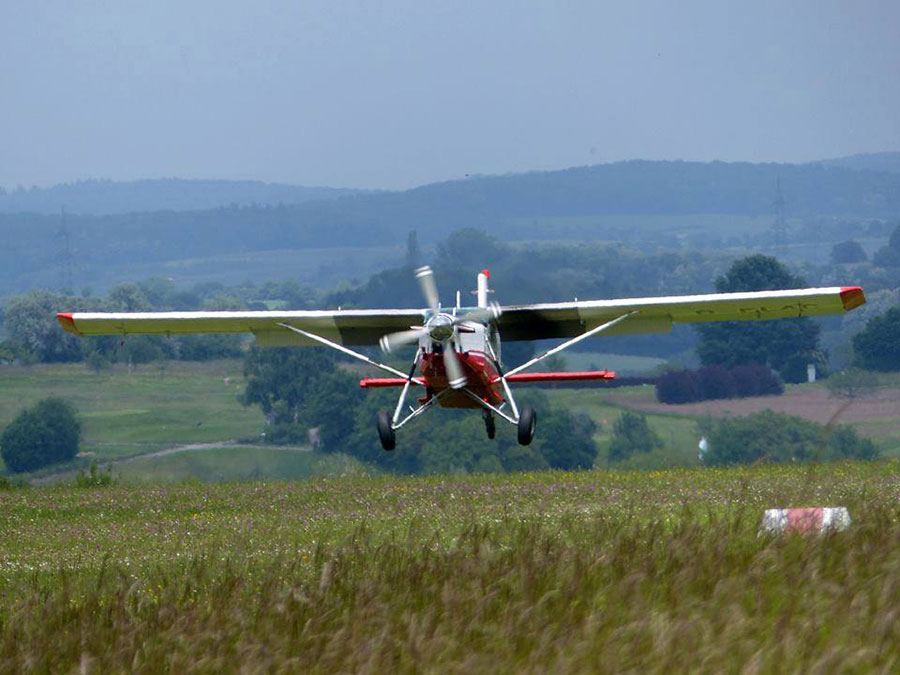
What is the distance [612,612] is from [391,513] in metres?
10.1

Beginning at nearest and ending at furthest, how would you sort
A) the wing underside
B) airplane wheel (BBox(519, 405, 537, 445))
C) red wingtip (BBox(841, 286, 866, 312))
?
1. red wingtip (BBox(841, 286, 866, 312))
2. airplane wheel (BBox(519, 405, 537, 445))
3. the wing underside

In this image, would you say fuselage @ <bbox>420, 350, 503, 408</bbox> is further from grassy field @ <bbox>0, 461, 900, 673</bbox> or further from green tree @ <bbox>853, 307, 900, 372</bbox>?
green tree @ <bbox>853, 307, 900, 372</bbox>

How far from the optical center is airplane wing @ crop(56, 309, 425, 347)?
91.4ft

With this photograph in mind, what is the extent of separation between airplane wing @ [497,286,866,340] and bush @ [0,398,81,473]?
8895 centimetres

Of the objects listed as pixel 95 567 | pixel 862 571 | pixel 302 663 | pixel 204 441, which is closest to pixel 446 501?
pixel 95 567

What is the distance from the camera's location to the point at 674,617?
7.32 meters

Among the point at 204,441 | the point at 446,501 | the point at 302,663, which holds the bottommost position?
the point at 204,441

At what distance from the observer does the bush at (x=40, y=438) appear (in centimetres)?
11225

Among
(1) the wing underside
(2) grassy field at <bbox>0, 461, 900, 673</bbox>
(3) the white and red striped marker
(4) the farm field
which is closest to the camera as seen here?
(2) grassy field at <bbox>0, 461, 900, 673</bbox>

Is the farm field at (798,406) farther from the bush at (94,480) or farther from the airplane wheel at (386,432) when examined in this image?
the bush at (94,480)

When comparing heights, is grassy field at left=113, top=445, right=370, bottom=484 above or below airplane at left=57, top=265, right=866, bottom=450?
below

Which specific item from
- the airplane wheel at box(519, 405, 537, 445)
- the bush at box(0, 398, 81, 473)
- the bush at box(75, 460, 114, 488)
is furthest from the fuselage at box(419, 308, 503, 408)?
the bush at box(0, 398, 81, 473)

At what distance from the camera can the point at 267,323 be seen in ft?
94.7

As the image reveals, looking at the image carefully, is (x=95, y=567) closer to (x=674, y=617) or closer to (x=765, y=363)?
(x=674, y=617)
